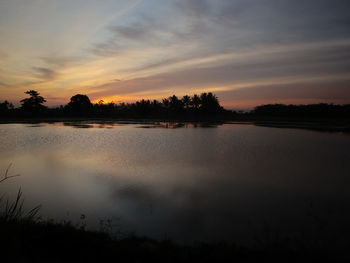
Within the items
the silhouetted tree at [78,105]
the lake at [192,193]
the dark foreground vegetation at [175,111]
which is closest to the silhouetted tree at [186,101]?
the dark foreground vegetation at [175,111]

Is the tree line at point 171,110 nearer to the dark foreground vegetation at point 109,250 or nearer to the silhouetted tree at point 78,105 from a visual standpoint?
the silhouetted tree at point 78,105

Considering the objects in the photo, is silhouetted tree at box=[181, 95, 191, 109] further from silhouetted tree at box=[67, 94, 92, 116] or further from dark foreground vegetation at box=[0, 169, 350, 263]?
dark foreground vegetation at box=[0, 169, 350, 263]

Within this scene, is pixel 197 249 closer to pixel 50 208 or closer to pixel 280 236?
pixel 280 236

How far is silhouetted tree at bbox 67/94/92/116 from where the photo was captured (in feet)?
222

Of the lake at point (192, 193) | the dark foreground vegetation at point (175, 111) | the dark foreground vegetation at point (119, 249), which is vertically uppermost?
the dark foreground vegetation at point (175, 111)

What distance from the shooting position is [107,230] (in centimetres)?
464

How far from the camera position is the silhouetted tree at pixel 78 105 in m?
67.7

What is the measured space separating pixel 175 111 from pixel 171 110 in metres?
1.53

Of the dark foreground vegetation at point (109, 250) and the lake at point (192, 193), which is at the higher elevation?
the dark foreground vegetation at point (109, 250)

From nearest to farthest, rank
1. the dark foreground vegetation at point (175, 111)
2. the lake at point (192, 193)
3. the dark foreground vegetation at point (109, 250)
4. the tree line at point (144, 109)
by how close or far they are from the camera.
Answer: the dark foreground vegetation at point (109, 250) → the lake at point (192, 193) → the dark foreground vegetation at point (175, 111) → the tree line at point (144, 109)

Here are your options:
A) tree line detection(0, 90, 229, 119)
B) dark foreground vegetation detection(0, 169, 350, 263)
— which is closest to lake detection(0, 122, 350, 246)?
dark foreground vegetation detection(0, 169, 350, 263)

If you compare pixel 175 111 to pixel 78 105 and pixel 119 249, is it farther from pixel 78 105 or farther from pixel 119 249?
pixel 119 249

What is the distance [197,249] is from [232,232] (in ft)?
4.28

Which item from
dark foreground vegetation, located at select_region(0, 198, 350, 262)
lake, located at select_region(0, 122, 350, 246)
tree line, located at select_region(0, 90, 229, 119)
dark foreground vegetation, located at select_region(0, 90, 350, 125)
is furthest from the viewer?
tree line, located at select_region(0, 90, 229, 119)
